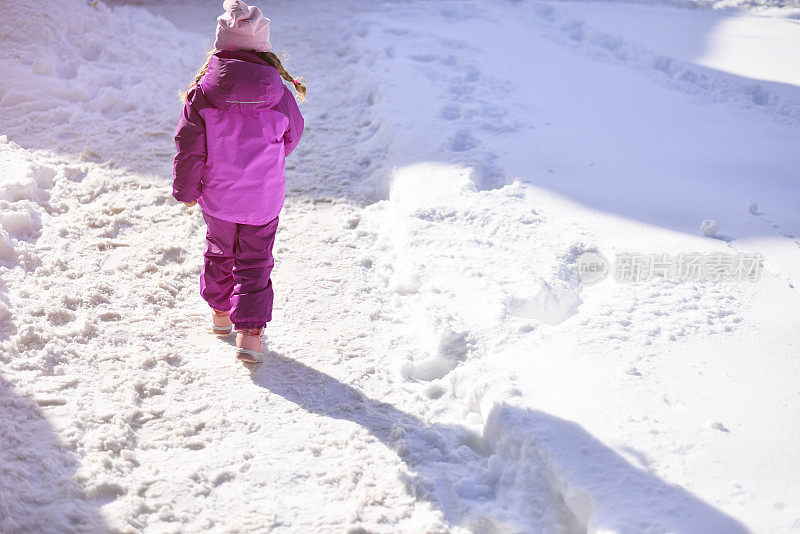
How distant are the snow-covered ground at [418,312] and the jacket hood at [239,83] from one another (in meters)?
1.02

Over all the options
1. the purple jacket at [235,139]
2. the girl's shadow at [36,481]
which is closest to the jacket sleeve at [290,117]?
the purple jacket at [235,139]

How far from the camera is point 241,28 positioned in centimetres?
262

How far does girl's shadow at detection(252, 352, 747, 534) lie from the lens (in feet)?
6.46

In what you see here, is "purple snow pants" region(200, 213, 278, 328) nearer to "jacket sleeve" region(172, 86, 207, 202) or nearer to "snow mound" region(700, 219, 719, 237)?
"jacket sleeve" region(172, 86, 207, 202)

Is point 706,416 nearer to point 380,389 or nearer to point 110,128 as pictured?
point 380,389

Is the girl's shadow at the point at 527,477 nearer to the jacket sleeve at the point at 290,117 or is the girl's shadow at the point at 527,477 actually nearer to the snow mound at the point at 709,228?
the jacket sleeve at the point at 290,117

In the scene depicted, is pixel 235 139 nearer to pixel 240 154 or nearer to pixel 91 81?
pixel 240 154

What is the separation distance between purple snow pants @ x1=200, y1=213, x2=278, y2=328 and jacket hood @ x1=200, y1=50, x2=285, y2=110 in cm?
49

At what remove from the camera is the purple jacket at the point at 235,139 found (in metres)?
2.58

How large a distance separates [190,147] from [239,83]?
1.01 feet

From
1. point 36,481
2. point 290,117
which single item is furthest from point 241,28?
point 36,481

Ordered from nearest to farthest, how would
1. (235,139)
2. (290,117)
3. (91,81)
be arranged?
(235,139) → (290,117) → (91,81)

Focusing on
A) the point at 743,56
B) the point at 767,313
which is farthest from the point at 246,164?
the point at 743,56

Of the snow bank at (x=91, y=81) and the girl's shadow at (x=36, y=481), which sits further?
the snow bank at (x=91, y=81)
